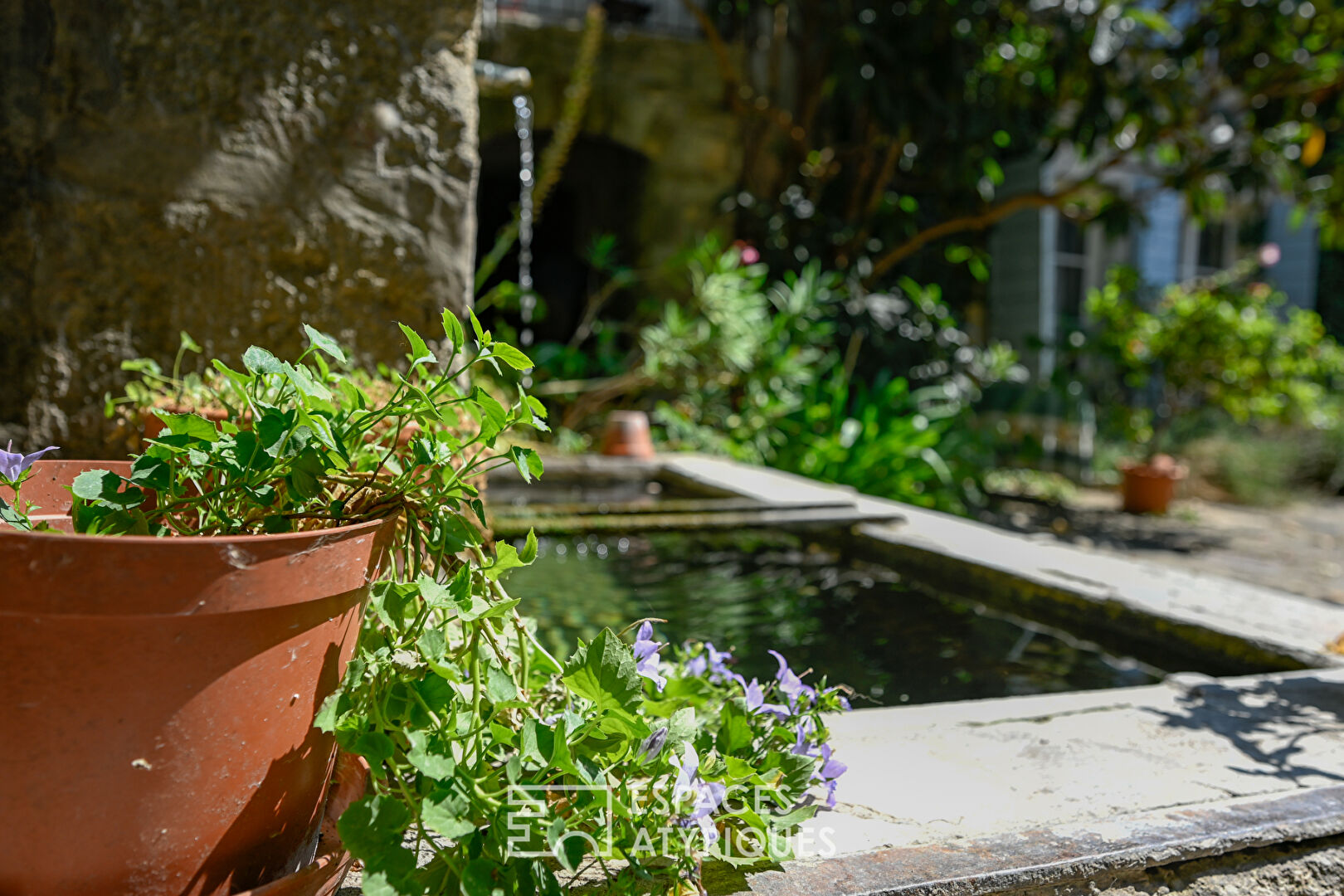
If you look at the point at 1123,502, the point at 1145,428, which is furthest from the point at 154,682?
the point at 1145,428

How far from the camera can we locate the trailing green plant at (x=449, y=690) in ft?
2.56

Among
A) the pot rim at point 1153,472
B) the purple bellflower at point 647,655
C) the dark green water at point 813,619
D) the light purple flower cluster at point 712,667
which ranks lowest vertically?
the pot rim at point 1153,472

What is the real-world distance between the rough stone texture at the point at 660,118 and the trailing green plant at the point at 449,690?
604 centimetres

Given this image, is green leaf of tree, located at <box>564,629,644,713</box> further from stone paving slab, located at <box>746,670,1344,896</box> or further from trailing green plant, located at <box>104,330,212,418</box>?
trailing green plant, located at <box>104,330,212,418</box>

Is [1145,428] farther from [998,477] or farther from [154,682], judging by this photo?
[154,682]

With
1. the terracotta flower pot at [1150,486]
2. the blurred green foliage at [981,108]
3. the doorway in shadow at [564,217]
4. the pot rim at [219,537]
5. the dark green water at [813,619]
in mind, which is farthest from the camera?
the doorway in shadow at [564,217]

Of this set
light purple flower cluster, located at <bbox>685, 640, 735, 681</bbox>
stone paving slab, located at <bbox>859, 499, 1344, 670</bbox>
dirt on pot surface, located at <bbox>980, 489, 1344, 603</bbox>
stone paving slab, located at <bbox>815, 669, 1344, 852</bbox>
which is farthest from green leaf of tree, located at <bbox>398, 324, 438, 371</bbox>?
dirt on pot surface, located at <bbox>980, 489, 1344, 603</bbox>

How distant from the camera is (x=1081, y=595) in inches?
88.0

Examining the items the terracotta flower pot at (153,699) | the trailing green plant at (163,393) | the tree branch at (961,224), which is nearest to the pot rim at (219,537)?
the terracotta flower pot at (153,699)

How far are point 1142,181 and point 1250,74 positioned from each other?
488 cm

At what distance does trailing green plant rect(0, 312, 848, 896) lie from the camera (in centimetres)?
78

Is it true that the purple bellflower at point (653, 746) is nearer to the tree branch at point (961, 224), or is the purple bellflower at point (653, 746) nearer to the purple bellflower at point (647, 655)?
the purple bellflower at point (647, 655)

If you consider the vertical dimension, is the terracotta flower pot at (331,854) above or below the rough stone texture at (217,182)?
below

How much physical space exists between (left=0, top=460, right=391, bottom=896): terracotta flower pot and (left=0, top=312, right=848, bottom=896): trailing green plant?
2.7 inches
